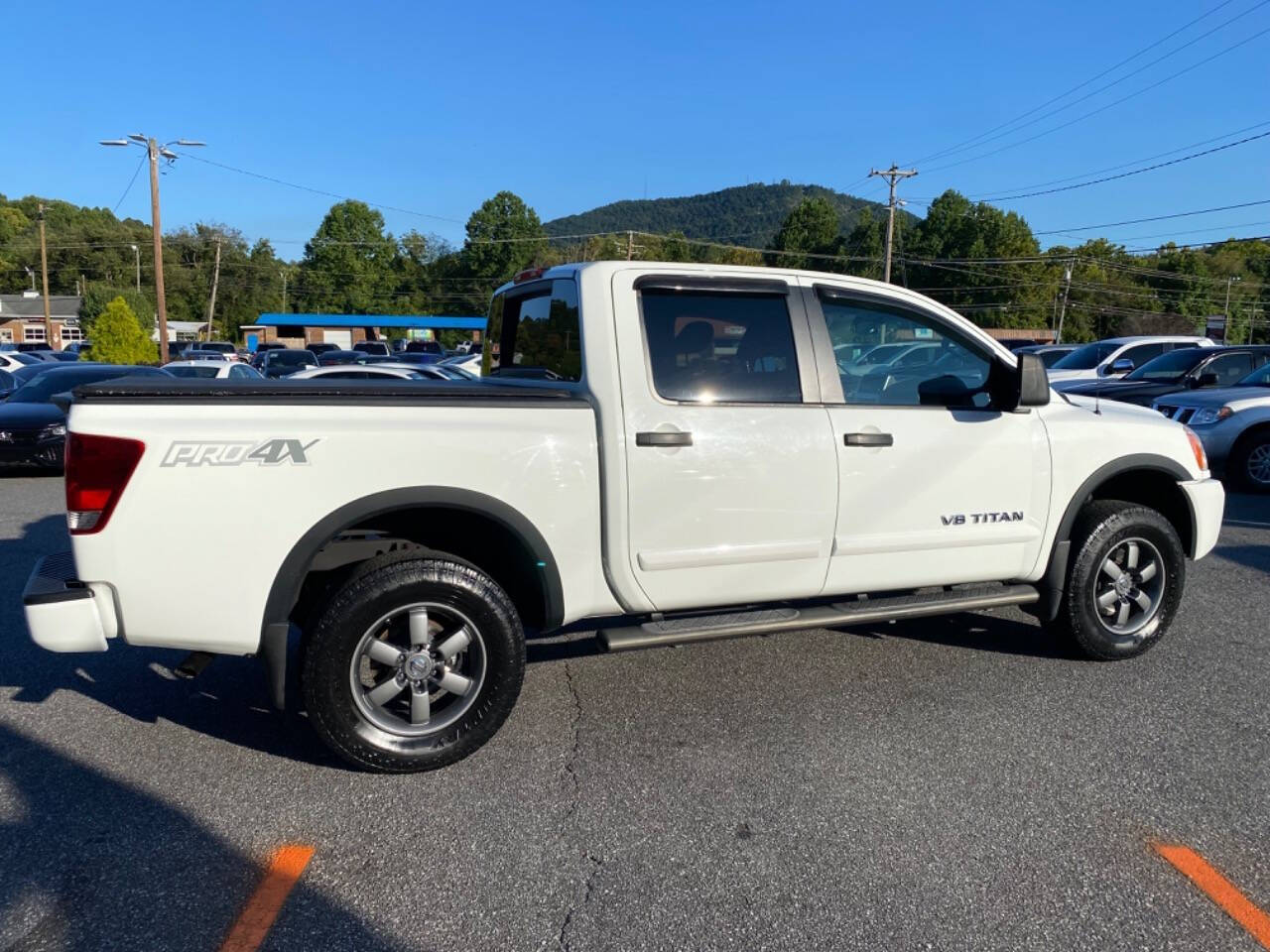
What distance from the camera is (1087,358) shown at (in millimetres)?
17109

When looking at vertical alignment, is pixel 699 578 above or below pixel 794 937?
above

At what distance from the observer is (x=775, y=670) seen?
471cm

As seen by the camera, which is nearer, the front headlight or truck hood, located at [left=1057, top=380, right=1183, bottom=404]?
the front headlight

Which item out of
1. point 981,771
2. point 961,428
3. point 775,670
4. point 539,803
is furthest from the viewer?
point 775,670

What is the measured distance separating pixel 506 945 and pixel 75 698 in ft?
9.67

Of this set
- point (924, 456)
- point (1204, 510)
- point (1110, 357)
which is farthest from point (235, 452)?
point (1110, 357)

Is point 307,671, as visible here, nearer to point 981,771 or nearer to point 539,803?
point 539,803

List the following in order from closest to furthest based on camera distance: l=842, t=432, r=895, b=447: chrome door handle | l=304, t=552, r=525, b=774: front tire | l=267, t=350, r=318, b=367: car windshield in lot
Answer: l=304, t=552, r=525, b=774: front tire
l=842, t=432, r=895, b=447: chrome door handle
l=267, t=350, r=318, b=367: car windshield in lot

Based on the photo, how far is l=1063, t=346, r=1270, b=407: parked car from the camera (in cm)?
1243

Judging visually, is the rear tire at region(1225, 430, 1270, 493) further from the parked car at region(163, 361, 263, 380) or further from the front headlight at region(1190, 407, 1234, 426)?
the parked car at region(163, 361, 263, 380)

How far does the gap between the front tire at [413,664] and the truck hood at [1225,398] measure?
1011 cm

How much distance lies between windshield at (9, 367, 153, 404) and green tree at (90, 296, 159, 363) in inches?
565

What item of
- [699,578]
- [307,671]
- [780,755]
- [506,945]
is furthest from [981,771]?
[307,671]

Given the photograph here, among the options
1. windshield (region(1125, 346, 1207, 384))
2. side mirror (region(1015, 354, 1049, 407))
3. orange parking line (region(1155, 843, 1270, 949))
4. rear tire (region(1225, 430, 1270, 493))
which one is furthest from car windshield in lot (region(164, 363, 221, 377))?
orange parking line (region(1155, 843, 1270, 949))
